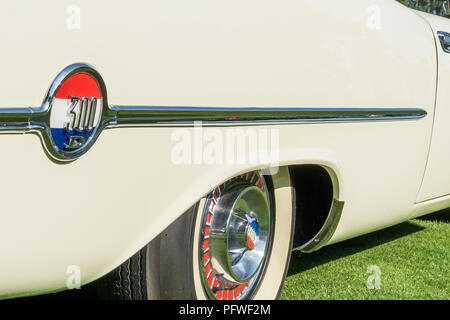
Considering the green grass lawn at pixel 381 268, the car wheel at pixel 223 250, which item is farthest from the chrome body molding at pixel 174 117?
the green grass lawn at pixel 381 268

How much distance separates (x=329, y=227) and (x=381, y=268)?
838mm

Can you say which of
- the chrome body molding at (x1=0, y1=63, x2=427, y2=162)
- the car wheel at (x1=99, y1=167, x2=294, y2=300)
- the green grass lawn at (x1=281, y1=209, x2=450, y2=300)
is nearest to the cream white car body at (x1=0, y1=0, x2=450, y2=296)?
the chrome body molding at (x1=0, y1=63, x2=427, y2=162)

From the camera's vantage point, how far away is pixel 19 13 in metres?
1.23

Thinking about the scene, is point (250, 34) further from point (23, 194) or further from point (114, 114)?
point (23, 194)

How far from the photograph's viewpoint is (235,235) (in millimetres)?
2066

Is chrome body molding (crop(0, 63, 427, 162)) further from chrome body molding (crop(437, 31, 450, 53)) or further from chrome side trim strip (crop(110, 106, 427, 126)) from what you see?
chrome body molding (crop(437, 31, 450, 53))

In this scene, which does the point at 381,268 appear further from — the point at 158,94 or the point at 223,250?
the point at 158,94

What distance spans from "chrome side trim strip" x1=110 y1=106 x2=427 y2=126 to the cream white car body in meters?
0.02

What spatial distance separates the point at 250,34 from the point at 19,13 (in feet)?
2.46

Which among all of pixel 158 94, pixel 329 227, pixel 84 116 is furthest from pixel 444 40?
pixel 84 116

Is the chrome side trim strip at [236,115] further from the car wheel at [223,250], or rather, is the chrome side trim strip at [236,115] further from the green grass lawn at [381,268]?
the green grass lawn at [381,268]

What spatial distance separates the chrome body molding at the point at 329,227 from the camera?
2.37 m

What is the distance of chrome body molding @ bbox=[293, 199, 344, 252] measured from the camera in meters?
2.37
